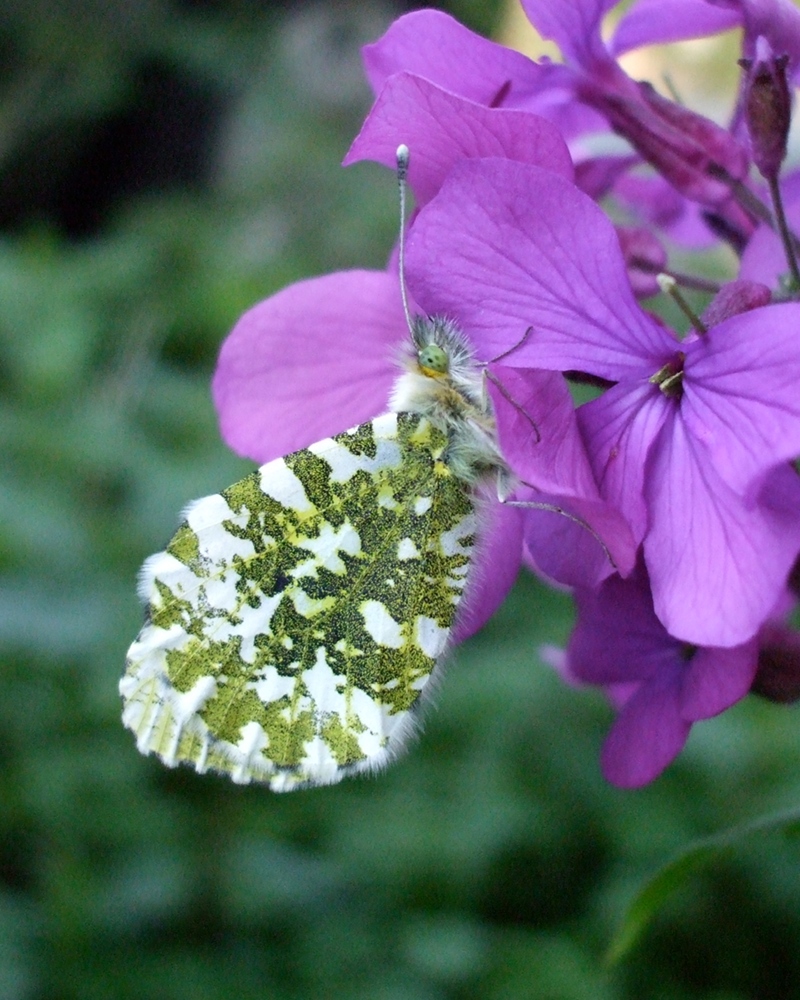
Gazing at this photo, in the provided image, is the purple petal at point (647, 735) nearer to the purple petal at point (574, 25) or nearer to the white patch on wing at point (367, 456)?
the white patch on wing at point (367, 456)

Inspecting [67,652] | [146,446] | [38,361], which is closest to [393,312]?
[67,652]

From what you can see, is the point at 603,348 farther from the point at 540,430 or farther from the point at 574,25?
the point at 574,25

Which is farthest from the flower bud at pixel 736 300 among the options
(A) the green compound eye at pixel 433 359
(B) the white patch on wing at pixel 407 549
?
(B) the white patch on wing at pixel 407 549

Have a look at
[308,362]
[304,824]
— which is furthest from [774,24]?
[304,824]

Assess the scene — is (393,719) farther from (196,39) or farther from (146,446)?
(196,39)

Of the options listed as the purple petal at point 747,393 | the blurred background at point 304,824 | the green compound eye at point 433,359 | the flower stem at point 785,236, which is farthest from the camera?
the blurred background at point 304,824

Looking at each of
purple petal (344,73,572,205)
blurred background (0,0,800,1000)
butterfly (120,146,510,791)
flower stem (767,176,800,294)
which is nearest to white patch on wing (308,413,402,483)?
butterfly (120,146,510,791)
